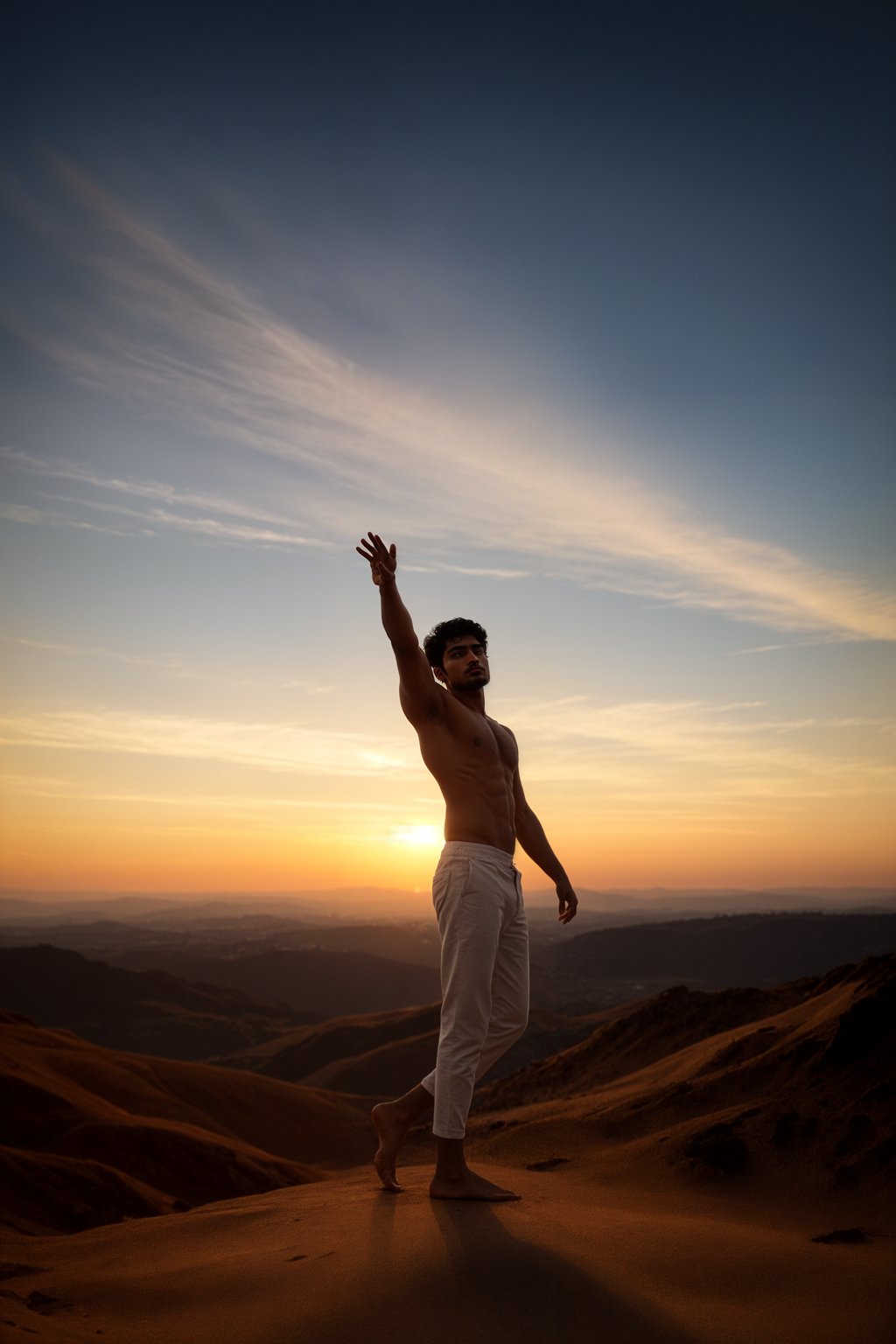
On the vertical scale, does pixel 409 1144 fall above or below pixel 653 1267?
below

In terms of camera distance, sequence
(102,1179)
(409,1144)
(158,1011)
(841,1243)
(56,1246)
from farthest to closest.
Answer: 1. (158,1011)
2. (409,1144)
3. (102,1179)
4. (56,1246)
5. (841,1243)

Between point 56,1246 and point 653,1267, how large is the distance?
119 inches

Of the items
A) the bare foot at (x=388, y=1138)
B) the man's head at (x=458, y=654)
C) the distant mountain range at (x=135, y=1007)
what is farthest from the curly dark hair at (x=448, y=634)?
the distant mountain range at (x=135, y=1007)

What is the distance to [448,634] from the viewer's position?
15.1 feet

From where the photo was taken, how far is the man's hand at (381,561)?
393cm

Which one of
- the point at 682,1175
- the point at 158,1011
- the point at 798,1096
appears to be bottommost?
the point at 158,1011

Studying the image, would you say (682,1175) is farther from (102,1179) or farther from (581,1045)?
(581,1045)

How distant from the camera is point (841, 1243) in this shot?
3434 mm

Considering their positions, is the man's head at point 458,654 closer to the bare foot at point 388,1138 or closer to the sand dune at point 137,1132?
the bare foot at point 388,1138

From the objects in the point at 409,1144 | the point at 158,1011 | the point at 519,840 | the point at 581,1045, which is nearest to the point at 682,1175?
the point at 519,840

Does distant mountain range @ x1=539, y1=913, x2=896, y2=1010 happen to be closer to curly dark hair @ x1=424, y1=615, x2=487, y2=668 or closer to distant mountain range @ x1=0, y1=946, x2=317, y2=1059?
distant mountain range @ x1=0, y1=946, x2=317, y2=1059

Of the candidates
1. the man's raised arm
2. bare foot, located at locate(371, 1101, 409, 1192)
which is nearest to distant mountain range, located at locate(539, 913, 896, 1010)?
bare foot, located at locate(371, 1101, 409, 1192)

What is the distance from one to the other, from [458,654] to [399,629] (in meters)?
0.65

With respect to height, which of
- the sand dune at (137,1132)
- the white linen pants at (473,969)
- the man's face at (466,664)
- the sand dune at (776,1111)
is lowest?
the sand dune at (137,1132)
